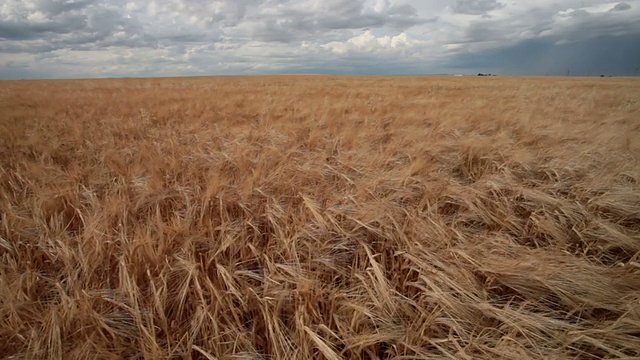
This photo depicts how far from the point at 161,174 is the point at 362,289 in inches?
82.9

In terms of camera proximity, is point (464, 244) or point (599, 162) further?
point (599, 162)

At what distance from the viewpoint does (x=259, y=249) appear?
1759 mm

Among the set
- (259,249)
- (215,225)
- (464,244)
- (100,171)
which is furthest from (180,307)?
(100,171)

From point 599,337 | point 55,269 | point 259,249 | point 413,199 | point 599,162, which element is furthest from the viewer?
point 599,162

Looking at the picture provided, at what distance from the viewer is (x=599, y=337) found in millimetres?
1119

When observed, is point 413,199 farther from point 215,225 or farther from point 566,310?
point 215,225

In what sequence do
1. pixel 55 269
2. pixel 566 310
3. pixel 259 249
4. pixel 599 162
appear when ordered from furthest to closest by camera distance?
pixel 599 162
pixel 259 249
pixel 55 269
pixel 566 310

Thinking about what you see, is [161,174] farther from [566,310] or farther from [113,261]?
[566,310]

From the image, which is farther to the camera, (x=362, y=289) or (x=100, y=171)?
(x=100, y=171)

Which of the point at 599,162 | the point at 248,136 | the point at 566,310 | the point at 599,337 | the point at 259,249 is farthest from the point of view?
the point at 248,136

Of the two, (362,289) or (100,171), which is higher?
(100,171)

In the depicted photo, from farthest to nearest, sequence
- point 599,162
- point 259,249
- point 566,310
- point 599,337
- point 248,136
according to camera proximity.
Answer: point 248,136 → point 599,162 → point 259,249 → point 566,310 → point 599,337

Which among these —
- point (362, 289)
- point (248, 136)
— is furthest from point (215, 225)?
point (248, 136)

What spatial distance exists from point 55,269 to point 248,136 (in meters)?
3.06
